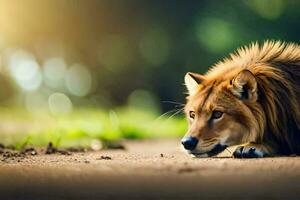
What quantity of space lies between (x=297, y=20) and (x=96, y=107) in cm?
309

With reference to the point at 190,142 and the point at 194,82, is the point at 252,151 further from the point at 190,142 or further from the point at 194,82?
the point at 194,82

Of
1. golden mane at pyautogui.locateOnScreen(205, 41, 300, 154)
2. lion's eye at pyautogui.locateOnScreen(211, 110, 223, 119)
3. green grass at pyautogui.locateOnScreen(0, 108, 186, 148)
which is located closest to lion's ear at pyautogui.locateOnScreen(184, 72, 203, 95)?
golden mane at pyautogui.locateOnScreen(205, 41, 300, 154)

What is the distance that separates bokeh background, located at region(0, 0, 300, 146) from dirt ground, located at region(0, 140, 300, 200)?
601cm

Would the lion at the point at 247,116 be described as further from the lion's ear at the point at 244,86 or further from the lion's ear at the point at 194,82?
the lion's ear at the point at 194,82

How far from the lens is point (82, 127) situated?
336 inches

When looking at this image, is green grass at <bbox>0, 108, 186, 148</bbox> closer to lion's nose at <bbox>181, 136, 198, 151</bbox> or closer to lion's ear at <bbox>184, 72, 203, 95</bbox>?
lion's ear at <bbox>184, 72, 203, 95</bbox>

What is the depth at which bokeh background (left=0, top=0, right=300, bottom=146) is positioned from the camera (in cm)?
1097

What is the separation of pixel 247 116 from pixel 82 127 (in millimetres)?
4000

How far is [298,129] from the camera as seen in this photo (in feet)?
15.9

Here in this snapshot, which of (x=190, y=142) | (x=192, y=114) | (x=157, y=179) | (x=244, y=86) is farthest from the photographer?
(x=192, y=114)

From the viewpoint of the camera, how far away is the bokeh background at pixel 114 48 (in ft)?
36.0

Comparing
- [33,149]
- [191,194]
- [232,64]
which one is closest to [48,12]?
[33,149]

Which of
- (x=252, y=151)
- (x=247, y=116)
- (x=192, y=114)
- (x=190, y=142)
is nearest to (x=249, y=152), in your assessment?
(x=252, y=151)

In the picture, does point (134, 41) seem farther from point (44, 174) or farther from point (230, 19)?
point (44, 174)
